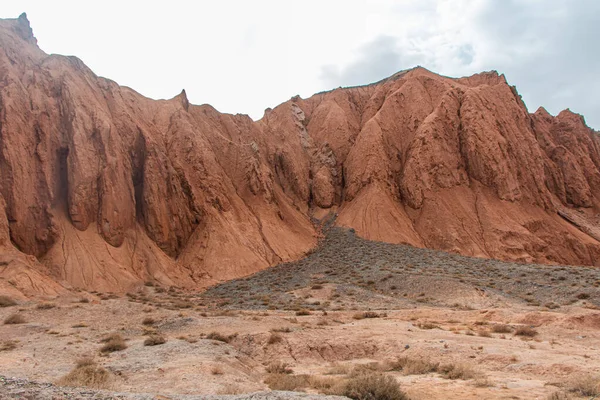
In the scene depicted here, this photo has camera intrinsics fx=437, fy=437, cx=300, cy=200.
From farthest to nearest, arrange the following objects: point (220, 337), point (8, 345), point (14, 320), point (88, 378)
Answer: point (14, 320), point (220, 337), point (8, 345), point (88, 378)

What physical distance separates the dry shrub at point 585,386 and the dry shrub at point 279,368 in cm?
614

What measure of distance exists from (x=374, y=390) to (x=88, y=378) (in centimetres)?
567

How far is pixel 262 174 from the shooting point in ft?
154

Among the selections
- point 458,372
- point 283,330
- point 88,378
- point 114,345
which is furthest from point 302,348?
point 88,378

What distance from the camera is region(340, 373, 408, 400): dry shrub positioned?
7.33m

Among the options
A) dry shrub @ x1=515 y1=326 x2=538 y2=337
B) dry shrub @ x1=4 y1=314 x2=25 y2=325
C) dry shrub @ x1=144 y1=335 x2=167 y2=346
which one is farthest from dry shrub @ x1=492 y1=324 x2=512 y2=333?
dry shrub @ x1=4 y1=314 x2=25 y2=325

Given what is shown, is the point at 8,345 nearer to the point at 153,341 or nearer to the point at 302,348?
the point at 153,341

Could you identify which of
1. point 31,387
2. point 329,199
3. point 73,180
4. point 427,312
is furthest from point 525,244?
point 31,387

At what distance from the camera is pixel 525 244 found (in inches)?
1693

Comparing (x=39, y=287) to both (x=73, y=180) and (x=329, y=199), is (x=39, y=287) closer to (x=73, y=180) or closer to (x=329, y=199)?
(x=73, y=180)

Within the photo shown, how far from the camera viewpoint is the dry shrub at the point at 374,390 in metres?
7.33

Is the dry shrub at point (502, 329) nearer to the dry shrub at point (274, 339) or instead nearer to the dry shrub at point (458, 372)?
the dry shrub at point (458, 372)

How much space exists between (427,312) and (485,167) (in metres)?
34.0

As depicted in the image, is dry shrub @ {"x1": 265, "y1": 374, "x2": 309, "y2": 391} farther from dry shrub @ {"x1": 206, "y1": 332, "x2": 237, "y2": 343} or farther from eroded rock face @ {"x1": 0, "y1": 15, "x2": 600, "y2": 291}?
eroded rock face @ {"x1": 0, "y1": 15, "x2": 600, "y2": 291}
